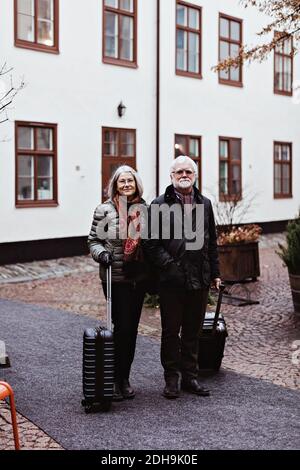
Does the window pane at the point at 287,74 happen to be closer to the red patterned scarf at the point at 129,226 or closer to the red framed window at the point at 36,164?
the red framed window at the point at 36,164

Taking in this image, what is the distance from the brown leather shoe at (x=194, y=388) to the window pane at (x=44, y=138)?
1020 centimetres

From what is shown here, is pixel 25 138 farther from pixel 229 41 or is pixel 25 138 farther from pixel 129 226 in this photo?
pixel 129 226

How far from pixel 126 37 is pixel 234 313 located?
965 cm

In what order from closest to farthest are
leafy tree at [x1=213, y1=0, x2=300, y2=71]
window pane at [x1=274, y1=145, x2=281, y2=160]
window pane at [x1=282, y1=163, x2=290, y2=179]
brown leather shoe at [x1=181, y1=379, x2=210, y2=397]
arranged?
brown leather shoe at [x1=181, y1=379, x2=210, y2=397] → leafy tree at [x1=213, y1=0, x2=300, y2=71] → window pane at [x1=274, y1=145, x2=281, y2=160] → window pane at [x1=282, y1=163, x2=290, y2=179]

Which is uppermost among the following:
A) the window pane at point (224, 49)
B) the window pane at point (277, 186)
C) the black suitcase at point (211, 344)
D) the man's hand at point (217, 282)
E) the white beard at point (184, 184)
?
the window pane at point (224, 49)

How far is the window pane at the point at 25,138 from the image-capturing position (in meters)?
14.8

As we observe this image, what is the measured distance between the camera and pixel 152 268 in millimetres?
5746

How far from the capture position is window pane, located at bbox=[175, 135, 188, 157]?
1889 centimetres

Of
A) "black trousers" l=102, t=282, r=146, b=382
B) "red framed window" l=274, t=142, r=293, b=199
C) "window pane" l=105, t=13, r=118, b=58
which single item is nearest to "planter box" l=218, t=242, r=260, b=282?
"black trousers" l=102, t=282, r=146, b=382

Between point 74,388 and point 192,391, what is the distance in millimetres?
1030

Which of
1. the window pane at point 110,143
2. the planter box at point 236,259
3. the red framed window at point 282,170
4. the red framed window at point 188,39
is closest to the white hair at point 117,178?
the planter box at point 236,259

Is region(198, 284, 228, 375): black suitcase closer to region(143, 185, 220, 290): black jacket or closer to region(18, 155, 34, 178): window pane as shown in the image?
region(143, 185, 220, 290): black jacket

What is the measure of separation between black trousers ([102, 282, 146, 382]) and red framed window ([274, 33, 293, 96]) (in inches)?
731

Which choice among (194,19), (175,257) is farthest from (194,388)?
(194,19)
